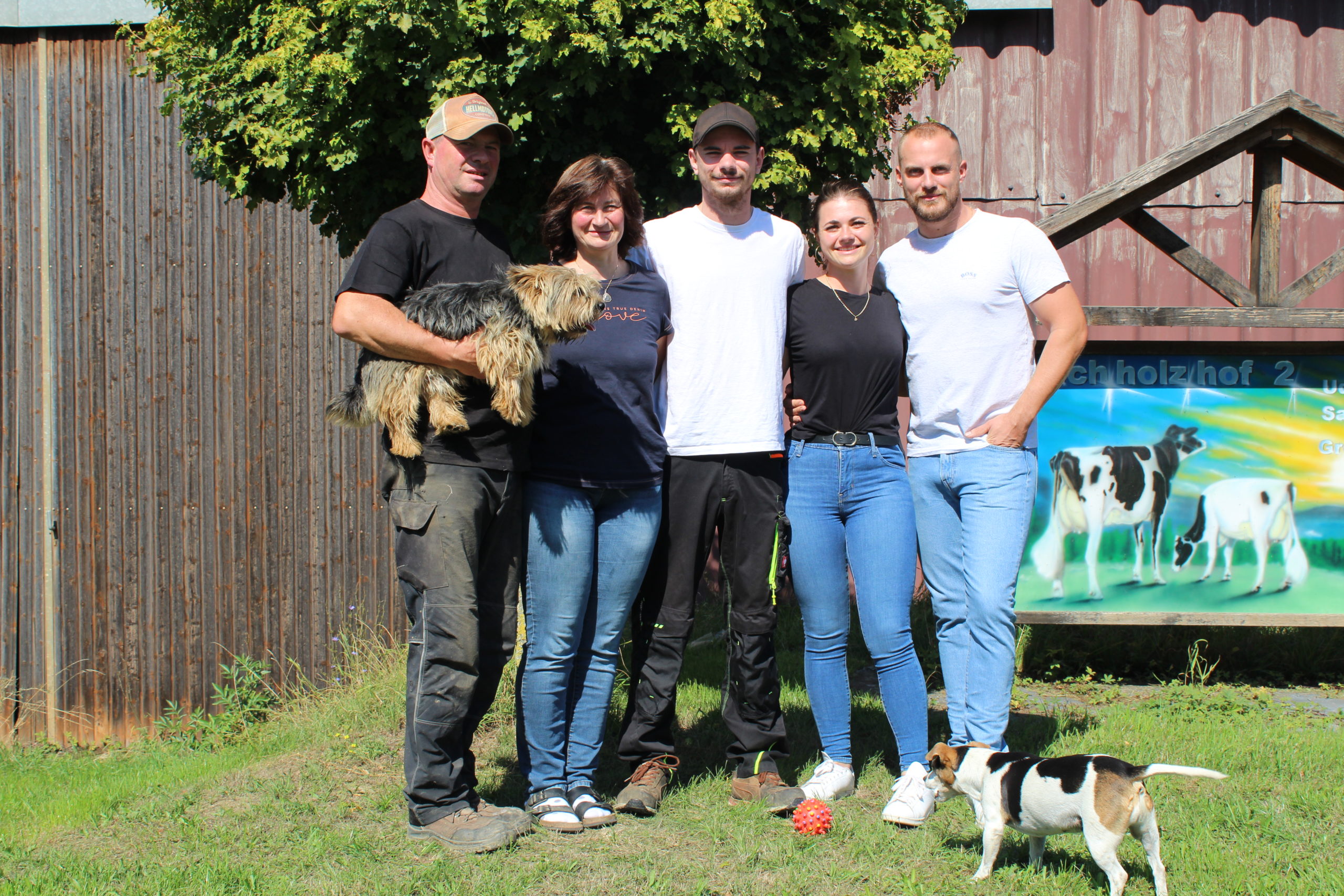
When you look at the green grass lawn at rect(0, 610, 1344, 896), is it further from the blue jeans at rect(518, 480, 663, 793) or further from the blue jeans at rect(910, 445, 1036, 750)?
the blue jeans at rect(910, 445, 1036, 750)

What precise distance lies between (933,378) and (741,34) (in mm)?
1441

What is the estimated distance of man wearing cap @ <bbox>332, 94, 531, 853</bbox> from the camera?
2922mm

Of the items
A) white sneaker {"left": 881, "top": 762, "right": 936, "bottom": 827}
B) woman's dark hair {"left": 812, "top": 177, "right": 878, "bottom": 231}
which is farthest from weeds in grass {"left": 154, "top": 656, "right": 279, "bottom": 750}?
woman's dark hair {"left": 812, "top": 177, "right": 878, "bottom": 231}

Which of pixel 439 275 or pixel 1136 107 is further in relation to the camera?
pixel 1136 107

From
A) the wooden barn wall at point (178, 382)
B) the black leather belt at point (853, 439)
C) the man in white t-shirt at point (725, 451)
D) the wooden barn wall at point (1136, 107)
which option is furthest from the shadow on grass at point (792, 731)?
the wooden barn wall at point (1136, 107)

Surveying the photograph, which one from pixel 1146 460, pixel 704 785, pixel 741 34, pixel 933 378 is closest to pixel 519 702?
pixel 704 785

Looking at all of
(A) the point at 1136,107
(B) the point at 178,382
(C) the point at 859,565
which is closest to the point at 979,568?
(C) the point at 859,565

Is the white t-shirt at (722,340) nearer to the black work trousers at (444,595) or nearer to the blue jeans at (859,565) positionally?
the blue jeans at (859,565)

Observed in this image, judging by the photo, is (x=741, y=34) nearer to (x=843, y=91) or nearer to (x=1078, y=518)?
(x=843, y=91)

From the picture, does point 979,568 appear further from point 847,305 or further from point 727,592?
point 847,305

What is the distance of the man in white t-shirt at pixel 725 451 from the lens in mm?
3227

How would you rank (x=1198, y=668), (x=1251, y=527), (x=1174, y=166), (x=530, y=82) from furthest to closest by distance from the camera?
(x=1198, y=668) → (x=1251, y=527) → (x=1174, y=166) → (x=530, y=82)

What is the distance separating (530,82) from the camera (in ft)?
11.7

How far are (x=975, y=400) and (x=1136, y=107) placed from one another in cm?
477
